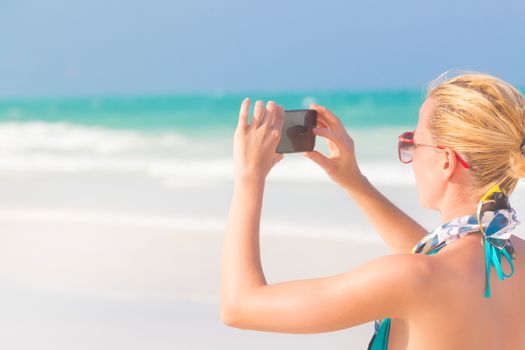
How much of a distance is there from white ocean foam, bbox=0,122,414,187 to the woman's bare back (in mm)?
6801

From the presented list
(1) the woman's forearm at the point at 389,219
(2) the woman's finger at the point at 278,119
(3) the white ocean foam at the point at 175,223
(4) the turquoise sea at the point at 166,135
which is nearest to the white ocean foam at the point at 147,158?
(4) the turquoise sea at the point at 166,135

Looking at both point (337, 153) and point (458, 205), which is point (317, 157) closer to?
point (337, 153)

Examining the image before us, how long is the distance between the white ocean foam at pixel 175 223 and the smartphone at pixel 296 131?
3.80 m

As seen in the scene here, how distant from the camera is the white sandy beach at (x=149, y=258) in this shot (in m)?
4.34

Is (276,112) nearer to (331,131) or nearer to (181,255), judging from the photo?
(331,131)

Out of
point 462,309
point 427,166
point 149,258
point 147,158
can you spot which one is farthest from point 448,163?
point 147,158

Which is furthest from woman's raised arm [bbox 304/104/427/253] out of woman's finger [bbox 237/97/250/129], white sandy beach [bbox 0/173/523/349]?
white sandy beach [bbox 0/173/523/349]

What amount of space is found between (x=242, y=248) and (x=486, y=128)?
61 centimetres

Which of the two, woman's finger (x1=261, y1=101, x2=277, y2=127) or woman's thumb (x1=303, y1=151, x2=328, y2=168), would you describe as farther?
woman's thumb (x1=303, y1=151, x2=328, y2=168)

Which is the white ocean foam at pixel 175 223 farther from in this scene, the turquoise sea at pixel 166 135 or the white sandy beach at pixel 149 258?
the turquoise sea at pixel 166 135

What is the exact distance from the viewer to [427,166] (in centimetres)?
198

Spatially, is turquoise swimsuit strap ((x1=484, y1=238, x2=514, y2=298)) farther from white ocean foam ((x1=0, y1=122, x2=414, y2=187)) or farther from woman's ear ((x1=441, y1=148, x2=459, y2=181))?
white ocean foam ((x1=0, y1=122, x2=414, y2=187))

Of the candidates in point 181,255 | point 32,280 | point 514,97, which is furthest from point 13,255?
point 514,97

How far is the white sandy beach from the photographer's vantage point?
14.3ft
